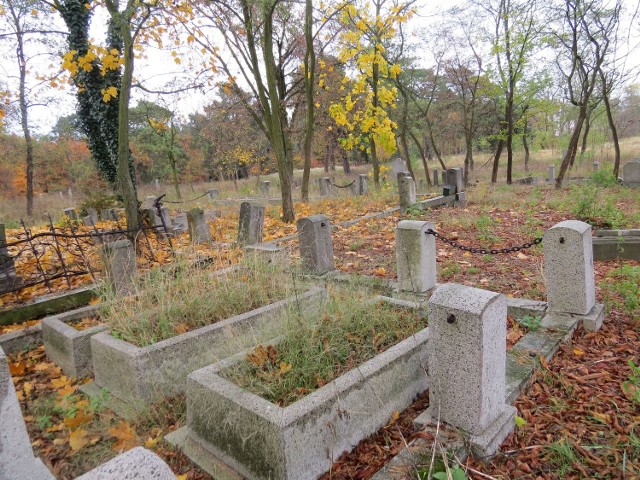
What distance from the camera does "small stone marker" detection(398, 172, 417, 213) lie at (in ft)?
36.0

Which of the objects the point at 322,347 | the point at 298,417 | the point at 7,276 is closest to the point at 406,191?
the point at 322,347

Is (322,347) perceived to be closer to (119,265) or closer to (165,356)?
(165,356)

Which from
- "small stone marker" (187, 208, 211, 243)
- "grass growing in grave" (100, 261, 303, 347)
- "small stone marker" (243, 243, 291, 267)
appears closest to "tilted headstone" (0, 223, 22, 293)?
"grass growing in grave" (100, 261, 303, 347)

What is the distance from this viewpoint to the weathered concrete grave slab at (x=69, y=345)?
4.36 metres

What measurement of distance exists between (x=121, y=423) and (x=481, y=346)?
2.94 meters

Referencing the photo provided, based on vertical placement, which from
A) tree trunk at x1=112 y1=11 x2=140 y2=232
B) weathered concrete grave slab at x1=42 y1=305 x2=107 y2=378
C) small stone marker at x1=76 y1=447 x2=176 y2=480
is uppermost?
tree trunk at x1=112 y1=11 x2=140 y2=232

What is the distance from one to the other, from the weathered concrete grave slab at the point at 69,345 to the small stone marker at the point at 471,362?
3486 millimetres

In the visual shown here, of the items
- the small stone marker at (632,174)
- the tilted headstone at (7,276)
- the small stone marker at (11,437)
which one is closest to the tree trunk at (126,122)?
the tilted headstone at (7,276)

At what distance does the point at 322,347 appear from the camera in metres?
3.27

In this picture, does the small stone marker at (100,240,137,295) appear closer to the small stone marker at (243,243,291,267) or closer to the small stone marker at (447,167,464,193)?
the small stone marker at (243,243,291,267)

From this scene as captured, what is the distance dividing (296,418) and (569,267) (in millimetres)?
3139

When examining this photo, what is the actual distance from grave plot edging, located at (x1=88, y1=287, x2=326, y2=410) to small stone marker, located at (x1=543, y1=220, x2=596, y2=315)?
2.59 m

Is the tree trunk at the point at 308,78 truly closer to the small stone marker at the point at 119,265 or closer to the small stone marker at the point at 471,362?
the small stone marker at the point at 119,265

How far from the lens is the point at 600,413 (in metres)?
2.86
